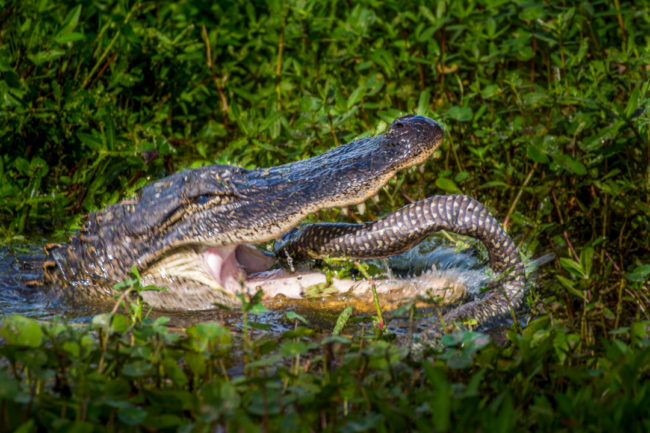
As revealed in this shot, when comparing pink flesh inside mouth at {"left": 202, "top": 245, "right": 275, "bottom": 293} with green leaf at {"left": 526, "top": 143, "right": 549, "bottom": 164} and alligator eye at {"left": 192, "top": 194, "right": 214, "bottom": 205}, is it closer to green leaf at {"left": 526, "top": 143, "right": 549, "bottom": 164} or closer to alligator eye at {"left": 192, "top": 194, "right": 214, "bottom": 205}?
alligator eye at {"left": 192, "top": 194, "right": 214, "bottom": 205}

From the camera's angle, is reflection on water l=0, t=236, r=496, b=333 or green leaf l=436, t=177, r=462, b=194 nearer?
reflection on water l=0, t=236, r=496, b=333

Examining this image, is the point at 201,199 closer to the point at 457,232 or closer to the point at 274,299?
the point at 274,299

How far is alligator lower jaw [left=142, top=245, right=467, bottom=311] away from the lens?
129 inches

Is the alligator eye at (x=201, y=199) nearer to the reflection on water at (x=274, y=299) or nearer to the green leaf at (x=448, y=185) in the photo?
the reflection on water at (x=274, y=299)

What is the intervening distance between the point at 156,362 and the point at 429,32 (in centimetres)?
329

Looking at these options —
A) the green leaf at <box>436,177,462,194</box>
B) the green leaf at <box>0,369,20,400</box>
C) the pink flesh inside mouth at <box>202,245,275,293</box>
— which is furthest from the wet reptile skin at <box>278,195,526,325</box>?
the green leaf at <box>0,369,20,400</box>

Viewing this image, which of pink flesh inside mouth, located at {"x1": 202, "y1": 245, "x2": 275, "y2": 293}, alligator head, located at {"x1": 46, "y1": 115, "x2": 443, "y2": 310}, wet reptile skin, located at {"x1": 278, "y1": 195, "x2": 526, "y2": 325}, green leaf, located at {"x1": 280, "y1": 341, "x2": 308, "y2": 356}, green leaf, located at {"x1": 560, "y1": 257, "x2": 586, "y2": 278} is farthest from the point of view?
pink flesh inside mouth, located at {"x1": 202, "y1": 245, "x2": 275, "y2": 293}

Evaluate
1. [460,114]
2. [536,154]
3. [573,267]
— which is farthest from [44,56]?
[573,267]

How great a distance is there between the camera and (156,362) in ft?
7.50

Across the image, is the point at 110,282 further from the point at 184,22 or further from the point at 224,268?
the point at 184,22

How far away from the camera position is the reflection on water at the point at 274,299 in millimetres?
3229

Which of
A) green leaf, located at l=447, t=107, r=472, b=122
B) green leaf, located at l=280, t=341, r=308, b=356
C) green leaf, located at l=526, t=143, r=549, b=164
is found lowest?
green leaf, located at l=526, t=143, r=549, b=164

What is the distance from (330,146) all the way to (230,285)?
1482 millimetres

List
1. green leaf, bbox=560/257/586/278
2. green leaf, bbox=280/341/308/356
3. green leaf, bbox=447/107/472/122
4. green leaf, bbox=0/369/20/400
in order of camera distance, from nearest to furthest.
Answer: green leaf, bbox=0/369/20/400, green leaf, bbox=280/341/308/356, green leaf, bbox=560/257/586/278, green leaf, bbox=447/107/472/122
